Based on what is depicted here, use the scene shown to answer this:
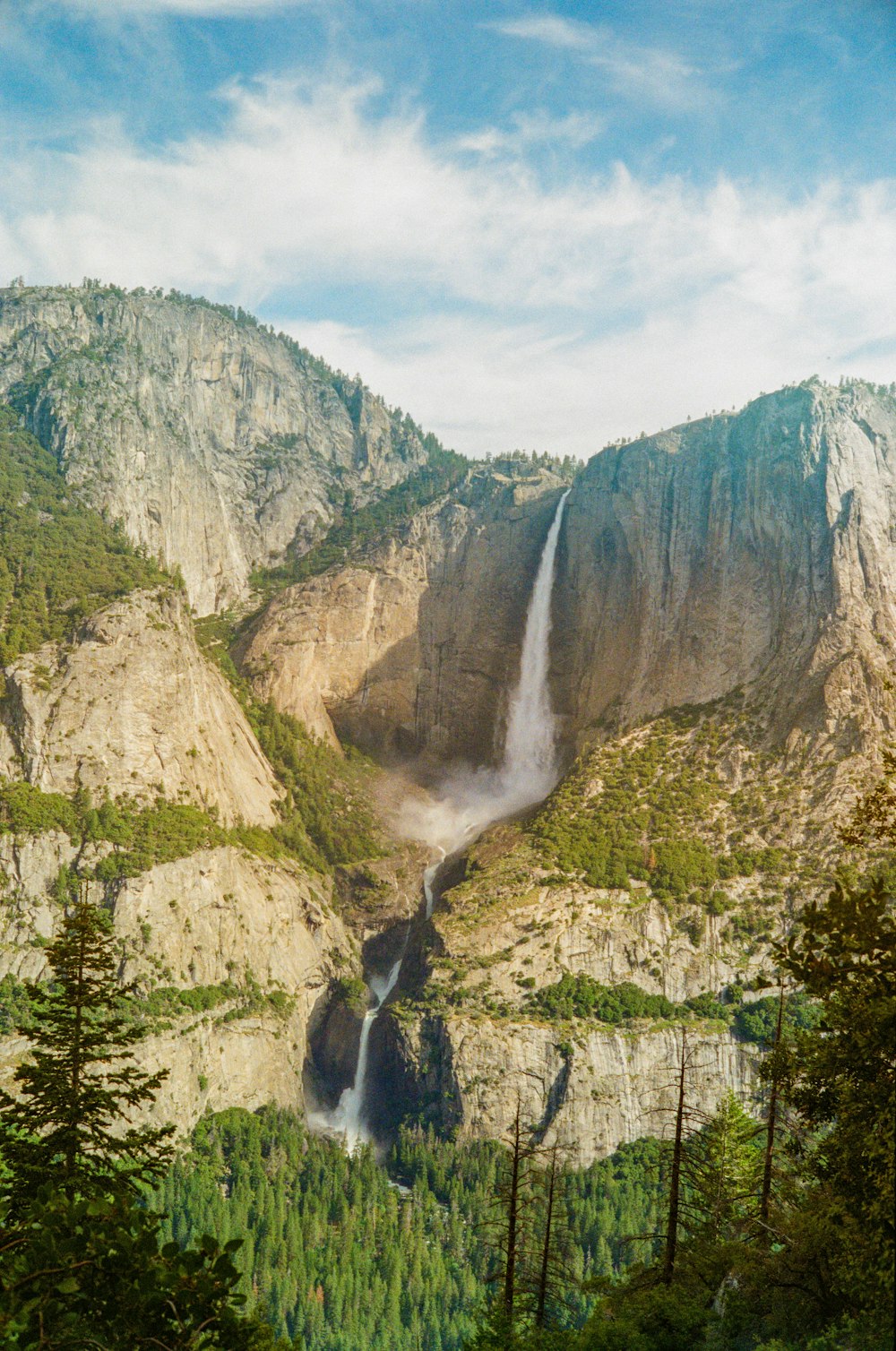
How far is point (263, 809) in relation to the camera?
10762 centimetres

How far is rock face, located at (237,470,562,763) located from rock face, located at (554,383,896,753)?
7.00m

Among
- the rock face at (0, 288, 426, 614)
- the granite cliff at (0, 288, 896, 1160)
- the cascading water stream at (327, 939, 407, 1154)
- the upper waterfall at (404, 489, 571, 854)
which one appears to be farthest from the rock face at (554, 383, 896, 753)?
the rock face at (0, 288, 426, 614)

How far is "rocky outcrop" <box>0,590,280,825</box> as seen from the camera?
91188 mm

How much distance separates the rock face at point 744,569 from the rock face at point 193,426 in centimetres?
4460

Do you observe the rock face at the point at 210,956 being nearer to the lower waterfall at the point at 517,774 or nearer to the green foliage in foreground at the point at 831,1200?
the lower waterfall at the point at 517,774

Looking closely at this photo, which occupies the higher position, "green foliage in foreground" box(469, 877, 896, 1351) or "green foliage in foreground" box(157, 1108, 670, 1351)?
"green foliage in foreground" box(469, 877, 896, 1351)

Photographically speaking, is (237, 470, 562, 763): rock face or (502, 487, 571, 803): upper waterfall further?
(237, 470, 562, 763): rock face

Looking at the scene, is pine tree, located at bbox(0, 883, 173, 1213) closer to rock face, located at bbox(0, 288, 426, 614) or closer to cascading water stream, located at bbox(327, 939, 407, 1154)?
cascading water stream, located at bbox(327, 939, 407, 1154)

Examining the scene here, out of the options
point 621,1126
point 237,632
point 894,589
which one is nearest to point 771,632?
point 894,589

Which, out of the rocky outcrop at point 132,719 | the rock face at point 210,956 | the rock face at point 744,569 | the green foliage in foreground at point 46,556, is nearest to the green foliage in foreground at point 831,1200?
the rock face at point 210,956

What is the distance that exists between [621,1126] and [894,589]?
56668mm

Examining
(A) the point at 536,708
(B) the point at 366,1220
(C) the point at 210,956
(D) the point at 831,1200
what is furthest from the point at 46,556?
(D) the point at 831,1200

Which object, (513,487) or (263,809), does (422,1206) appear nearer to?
(263,809)

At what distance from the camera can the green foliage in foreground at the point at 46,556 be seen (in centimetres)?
9975
